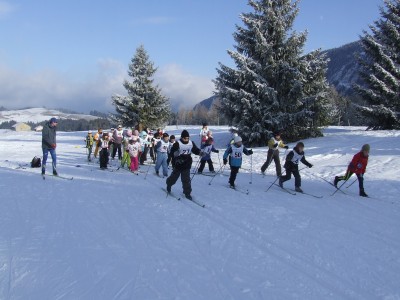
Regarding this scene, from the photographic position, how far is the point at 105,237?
643 centimetres

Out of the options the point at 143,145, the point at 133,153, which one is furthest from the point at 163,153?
the point at 143,145

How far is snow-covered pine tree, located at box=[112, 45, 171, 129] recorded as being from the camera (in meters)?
38.1

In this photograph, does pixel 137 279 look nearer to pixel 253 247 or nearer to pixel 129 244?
pixel 129 244

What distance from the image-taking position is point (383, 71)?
24.2 m

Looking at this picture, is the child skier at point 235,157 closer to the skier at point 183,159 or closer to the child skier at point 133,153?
the skier at point 183,159

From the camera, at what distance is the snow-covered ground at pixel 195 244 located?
15.1 feet

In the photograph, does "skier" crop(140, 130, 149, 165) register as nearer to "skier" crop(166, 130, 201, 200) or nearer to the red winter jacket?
"skier" crop(166, 130, 201, 200)

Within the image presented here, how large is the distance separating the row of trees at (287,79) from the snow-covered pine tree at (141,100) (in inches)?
616

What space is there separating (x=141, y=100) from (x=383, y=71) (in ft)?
75.6

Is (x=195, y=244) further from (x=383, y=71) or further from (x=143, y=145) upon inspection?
(x=383, y=71)

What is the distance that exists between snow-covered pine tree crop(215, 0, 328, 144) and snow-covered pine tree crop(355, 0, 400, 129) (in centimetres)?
379

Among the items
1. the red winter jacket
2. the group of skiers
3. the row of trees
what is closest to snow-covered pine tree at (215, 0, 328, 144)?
the row of trees

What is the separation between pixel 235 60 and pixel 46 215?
58.2 feet

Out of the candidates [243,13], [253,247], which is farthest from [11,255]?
[243,13]
